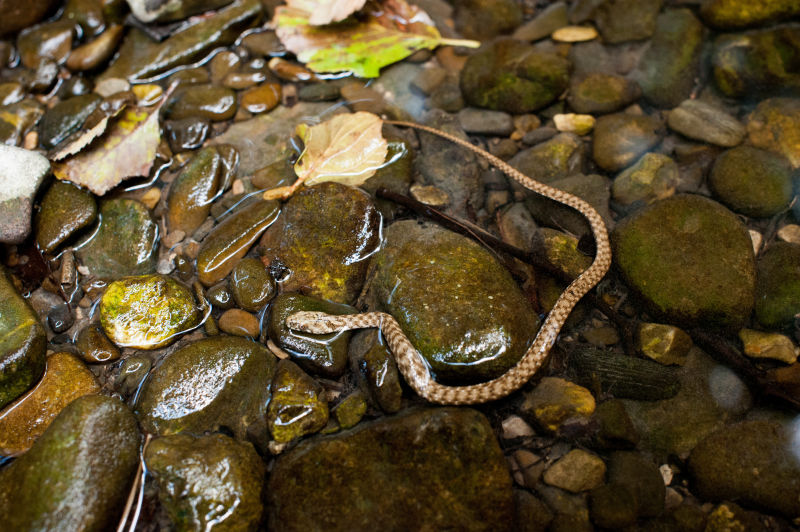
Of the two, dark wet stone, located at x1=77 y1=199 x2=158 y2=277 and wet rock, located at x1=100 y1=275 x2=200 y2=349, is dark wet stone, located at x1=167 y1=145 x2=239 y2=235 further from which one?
wet rock, located at x1=100 y1=275 x2=200 y2=349

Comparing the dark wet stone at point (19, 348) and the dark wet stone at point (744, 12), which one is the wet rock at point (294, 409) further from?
the dark wet stone at point (744, 12)

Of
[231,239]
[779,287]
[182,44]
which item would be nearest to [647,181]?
[779,287]

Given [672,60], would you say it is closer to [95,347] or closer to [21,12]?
[95,347]

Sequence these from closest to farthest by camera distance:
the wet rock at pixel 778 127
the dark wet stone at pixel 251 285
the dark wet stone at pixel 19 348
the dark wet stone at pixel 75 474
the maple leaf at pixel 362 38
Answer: the dark wet stone at pixel 75 474
the dark wet stone at pixel 19 348
the dark wet stone at pixel 251 285
the wet rock at pixel 778 127
the maple leaf at pixel 362 38

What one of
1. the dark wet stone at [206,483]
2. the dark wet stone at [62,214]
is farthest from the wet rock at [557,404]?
the dark wet stone at [62,214]

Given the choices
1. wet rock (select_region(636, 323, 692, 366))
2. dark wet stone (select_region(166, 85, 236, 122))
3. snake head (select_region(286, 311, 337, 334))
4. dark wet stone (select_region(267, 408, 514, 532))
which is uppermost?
dark wet stone (select_region(166, 85, 236, 122))

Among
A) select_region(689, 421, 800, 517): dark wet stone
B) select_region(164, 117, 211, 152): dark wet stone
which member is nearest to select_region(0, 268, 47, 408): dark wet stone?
select_region(164, 117, 211, 152): dark wet stone
